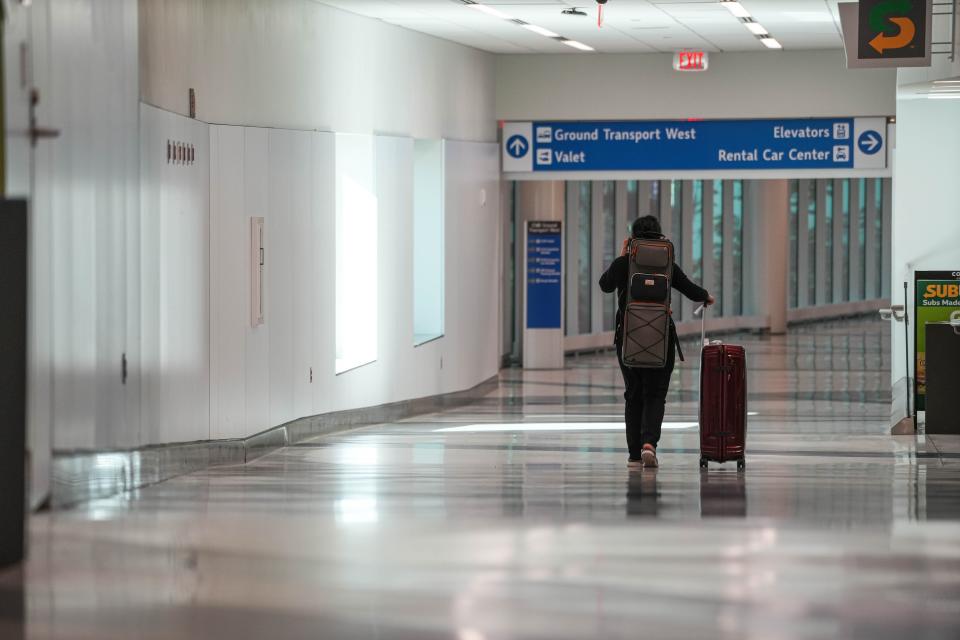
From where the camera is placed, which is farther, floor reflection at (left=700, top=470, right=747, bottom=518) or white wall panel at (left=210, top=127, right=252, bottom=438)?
white wall panel at (left=210, top=127, right=252, bottom=438)

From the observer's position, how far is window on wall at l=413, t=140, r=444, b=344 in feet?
51.4

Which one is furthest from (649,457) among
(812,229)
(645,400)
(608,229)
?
(812,229)

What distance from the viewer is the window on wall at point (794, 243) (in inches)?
1262

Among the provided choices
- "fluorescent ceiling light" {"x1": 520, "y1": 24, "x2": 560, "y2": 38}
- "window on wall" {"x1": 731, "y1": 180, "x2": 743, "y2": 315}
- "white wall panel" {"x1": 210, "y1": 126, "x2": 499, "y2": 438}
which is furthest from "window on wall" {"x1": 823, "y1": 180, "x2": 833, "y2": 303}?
"fluorescent ceiling light" {"x1": 520, "y1": 24, "x2": 560, "y2": 38}

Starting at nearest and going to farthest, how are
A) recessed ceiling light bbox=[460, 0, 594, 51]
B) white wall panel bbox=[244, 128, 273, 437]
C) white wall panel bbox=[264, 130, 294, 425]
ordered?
white wall panel bbox=[244, 128, 273, 437] → white wall panel bbox=[264, 130, 294, 425] → recessed ceiling light bbox=[460, 0, 594, 51]

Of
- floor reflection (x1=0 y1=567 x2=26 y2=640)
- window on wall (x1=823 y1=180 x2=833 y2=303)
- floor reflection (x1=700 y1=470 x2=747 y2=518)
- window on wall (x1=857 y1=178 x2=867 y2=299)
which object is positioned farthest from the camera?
window on wall (x1=857 y1=178 x2=867 y2=299)

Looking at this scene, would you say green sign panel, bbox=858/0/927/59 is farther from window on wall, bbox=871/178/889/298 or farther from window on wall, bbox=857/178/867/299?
window on wall, bbox=871/178/889/298

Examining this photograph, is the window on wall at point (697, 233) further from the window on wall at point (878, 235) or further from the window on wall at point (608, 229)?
the window on wall at point (878, 235)

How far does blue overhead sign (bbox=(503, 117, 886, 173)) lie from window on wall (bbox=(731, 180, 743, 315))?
11671 mm

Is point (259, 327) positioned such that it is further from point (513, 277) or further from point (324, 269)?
point (513, 277)

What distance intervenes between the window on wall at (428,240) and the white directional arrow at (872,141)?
504cm

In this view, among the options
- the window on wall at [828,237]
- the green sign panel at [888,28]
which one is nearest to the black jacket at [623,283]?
the green sign panel at [888,28]

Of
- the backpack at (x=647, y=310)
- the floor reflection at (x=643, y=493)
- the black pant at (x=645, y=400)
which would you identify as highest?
the backpack at (x=647, y=310)

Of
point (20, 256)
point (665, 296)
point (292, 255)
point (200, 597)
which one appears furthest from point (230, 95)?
point (200, 597)
